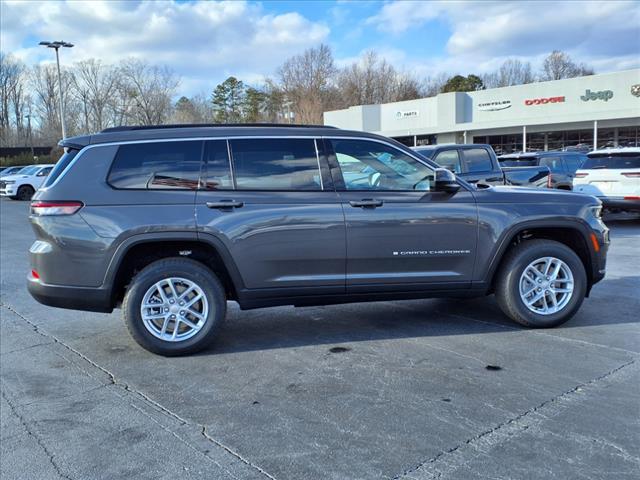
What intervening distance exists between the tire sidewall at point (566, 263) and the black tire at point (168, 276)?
273 cm

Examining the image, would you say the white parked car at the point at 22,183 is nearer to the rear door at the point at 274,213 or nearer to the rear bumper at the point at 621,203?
the rear bumper at the point at 621,203

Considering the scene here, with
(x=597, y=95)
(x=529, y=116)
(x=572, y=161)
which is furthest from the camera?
(x=529, y=116)

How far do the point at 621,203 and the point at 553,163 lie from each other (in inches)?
150

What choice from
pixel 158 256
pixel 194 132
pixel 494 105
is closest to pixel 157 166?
pixel 194 132

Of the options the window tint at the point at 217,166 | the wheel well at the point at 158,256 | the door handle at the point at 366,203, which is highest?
the window tint at the point at 217,166

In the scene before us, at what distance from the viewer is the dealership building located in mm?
38312

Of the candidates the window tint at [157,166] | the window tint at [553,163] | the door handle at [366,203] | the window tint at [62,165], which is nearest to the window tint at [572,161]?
the window tint at [553,163]

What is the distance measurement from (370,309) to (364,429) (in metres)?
2.83

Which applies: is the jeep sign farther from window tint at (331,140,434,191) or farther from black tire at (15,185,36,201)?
window tint at (331,140,434,191)

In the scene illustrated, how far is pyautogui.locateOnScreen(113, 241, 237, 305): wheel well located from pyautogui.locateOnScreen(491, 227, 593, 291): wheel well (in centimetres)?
264

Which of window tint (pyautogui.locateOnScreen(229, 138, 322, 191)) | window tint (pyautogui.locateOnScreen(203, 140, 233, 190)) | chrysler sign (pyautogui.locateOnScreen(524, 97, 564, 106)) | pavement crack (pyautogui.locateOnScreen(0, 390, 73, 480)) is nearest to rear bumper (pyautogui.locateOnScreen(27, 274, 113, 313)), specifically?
pavement crack (pyautogui.locateOnScreen(0, 390, 73, 480))

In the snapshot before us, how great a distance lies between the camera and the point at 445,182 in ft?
16.3

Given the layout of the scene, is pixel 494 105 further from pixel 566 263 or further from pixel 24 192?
pixel 566 263

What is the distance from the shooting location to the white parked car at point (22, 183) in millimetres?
27891
